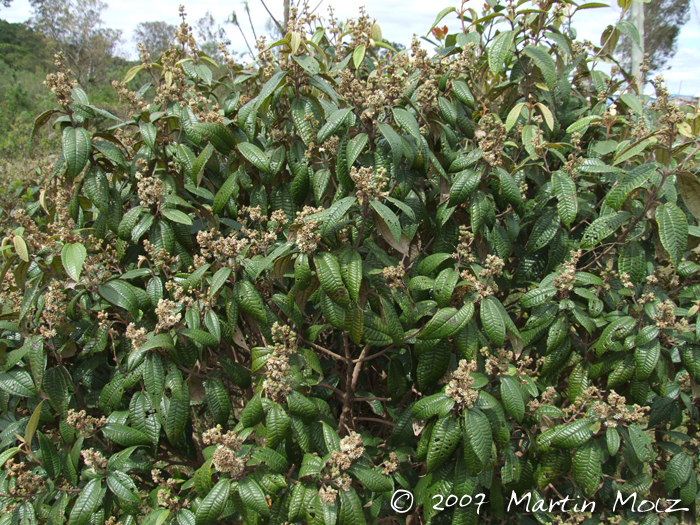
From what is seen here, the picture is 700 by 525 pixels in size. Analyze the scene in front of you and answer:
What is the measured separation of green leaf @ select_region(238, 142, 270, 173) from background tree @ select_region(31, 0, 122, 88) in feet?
118

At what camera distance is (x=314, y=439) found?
175cm

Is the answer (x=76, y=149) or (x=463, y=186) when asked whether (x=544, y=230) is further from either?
(x=76, y=149)

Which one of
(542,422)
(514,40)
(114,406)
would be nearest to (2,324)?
(114,406)

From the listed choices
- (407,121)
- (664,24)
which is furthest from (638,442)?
(664,24)

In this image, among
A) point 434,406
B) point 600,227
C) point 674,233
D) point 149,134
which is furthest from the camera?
point 149,134

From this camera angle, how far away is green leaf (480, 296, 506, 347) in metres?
1.69

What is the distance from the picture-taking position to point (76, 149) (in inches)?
73.2

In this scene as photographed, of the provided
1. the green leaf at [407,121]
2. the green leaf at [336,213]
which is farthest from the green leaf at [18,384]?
the green leaf at [407,121]

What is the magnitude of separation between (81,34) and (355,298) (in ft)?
129

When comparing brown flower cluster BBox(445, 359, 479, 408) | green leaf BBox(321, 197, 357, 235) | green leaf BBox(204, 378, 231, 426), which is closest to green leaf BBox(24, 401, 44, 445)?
green leaf BBox(204, 378, 231, 426)

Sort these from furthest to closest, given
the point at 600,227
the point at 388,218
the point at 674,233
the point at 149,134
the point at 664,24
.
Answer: the point at 664,24 < the point at 149,134 < the point at 600,227 < the point at 674,233 < the point at 388,218

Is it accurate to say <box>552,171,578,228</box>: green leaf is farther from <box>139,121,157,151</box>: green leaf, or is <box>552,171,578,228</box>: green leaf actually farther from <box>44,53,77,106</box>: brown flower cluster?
<box>44,53,77,106</box>: brown flower cluster

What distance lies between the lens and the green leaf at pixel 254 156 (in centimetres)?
189

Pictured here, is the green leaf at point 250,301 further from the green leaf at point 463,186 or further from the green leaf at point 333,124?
the green leaf at point 463,186
